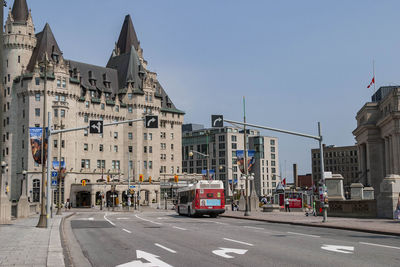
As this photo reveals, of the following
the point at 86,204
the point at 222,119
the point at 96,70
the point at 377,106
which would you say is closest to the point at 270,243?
the point at 222,119

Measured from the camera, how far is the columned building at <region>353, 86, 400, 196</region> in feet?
240

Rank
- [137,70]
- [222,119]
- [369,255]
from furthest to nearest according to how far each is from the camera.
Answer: [137,70], [222,119], [369,255]

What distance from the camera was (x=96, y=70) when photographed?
120m

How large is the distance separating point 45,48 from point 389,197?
294 ft

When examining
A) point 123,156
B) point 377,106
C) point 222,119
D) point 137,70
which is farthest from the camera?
point 137,70

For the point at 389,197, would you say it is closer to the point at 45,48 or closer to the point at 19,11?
the point at 45,48

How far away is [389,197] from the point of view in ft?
104

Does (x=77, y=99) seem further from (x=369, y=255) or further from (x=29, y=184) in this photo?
(x=369, y=255)

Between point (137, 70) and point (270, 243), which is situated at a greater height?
point (137, 70)

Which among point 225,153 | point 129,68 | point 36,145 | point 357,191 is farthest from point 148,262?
point 225,153

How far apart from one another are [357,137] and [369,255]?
86.1 m

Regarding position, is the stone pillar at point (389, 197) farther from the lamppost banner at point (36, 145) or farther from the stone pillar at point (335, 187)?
the lamppost banner at point (36, 145)

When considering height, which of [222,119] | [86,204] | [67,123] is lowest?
[86,204]

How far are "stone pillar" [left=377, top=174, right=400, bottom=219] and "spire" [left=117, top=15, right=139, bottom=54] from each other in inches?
4179
